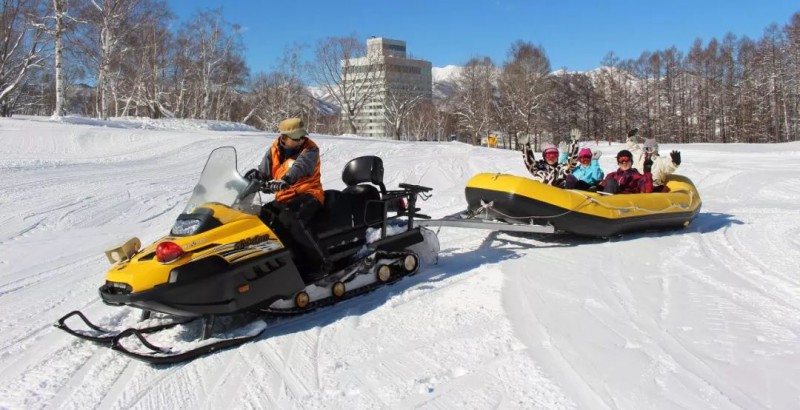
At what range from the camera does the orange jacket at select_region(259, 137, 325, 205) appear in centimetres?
460

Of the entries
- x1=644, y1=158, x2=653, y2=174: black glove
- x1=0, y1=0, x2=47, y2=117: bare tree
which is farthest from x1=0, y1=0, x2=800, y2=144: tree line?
x1=644, y1=158, x2=653, y2=174: black glove

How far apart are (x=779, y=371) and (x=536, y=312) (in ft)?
5.20

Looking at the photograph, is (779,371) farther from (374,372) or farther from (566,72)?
(566,72)

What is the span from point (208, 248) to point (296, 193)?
1.00 metres

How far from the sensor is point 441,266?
5941 mm

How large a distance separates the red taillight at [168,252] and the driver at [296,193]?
858 millimetres

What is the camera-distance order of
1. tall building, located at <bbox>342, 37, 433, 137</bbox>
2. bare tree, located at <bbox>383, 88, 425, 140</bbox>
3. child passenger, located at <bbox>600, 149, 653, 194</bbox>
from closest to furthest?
1. child passenger, located at <bbox>600, 149, 653, 194</bbox>
2. tall building, located at <bbox>342, 37, 433, 137</bbox>
3. bare tree, located at <bbox>383, 88, 425, 140</bbox>

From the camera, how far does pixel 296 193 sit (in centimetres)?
464

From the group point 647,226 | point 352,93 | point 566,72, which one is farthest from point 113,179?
point 566,72

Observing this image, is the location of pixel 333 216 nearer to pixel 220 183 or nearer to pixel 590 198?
pixel 220 183

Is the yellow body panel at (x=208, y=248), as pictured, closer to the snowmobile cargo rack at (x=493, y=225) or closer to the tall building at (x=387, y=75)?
the snowmobile cargo rack at (x=493, y=225)

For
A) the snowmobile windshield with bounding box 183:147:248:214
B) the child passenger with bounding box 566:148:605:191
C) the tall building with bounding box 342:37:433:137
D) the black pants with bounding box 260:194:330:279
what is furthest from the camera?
the tall building with bounding box 342:37:433:137

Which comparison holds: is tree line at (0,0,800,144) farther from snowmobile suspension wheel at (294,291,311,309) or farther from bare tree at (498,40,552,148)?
snowmobile suspension wheel at (294,291,311,309)

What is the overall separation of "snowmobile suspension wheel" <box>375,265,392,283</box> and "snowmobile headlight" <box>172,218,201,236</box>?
1802 mm
